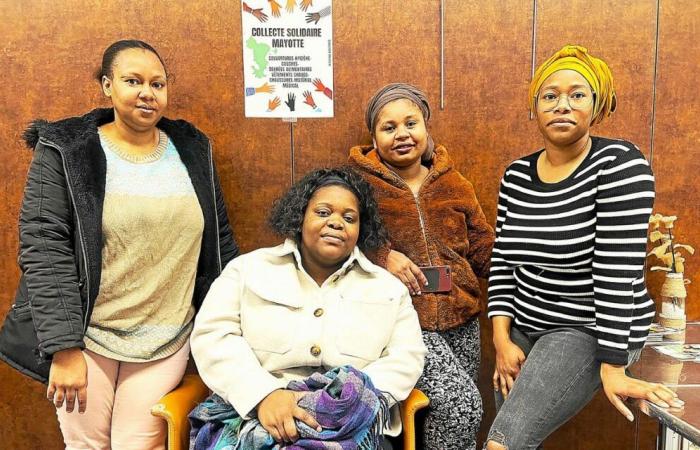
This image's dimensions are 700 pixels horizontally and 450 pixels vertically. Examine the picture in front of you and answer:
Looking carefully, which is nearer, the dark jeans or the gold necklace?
the dark jeans

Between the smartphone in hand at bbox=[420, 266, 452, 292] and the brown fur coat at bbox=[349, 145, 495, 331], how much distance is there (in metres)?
0.02

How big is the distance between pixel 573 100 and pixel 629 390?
818 mm

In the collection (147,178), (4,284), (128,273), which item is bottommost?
(4,284)

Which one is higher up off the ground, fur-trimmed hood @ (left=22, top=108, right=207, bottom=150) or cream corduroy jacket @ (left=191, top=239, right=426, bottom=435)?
fur-trimmed hood @ (left=22, top=108, right=207, bottom=150)

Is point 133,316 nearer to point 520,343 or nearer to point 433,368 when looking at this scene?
point 433,368

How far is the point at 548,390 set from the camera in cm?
157

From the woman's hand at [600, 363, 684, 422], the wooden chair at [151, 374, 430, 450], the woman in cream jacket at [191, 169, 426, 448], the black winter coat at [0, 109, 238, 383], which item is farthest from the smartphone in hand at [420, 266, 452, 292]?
the black winter coat at [0, 109, 238, 383]

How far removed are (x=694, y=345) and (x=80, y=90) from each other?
255cm

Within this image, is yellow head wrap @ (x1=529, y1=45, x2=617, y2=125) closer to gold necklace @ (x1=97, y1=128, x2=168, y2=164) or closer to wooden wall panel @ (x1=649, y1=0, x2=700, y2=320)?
wooden wall panel @ (x1=649, y1=0, x2=700, y2=320)

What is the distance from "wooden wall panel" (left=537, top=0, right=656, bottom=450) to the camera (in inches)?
91.0

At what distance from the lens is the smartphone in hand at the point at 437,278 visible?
6.57ft

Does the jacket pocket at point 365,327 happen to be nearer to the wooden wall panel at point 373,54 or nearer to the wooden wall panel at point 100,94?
the wooden wall panel at point 100,94

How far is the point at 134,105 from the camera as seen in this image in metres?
1.79

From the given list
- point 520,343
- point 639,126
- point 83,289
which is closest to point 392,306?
point 520,343
